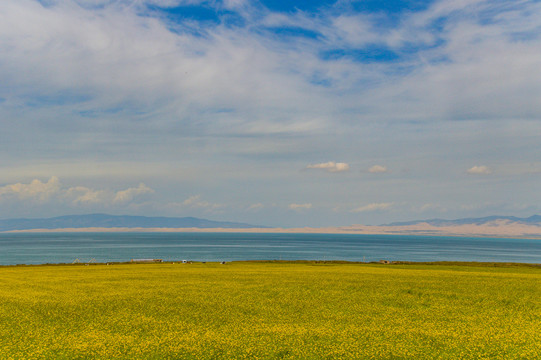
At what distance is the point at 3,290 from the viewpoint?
1374 inches

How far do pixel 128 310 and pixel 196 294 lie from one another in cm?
688

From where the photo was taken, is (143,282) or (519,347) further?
(143,282)

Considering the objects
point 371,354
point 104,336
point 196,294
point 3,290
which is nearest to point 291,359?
point 371,354

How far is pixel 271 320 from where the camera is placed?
23.6 metres

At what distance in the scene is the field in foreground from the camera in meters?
18.2

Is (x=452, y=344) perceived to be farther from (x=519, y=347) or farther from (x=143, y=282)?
(x=143, y=282)

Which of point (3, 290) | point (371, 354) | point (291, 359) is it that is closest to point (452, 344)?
point (371, 354)

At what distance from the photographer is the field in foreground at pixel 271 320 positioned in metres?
18.2

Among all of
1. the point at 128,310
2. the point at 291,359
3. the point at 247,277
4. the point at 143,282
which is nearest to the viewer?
the point at 291,359

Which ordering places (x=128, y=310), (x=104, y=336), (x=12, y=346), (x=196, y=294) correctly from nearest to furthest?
(x=12, y=346)
(x=104, y=336)
(x=128, y=310)
(x=196, y=294)

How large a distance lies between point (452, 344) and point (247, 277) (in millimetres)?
27221

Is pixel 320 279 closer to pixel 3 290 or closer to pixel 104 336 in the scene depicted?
pixel 104 336

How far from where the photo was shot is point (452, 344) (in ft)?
62.8

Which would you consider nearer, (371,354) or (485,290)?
(371,354)
